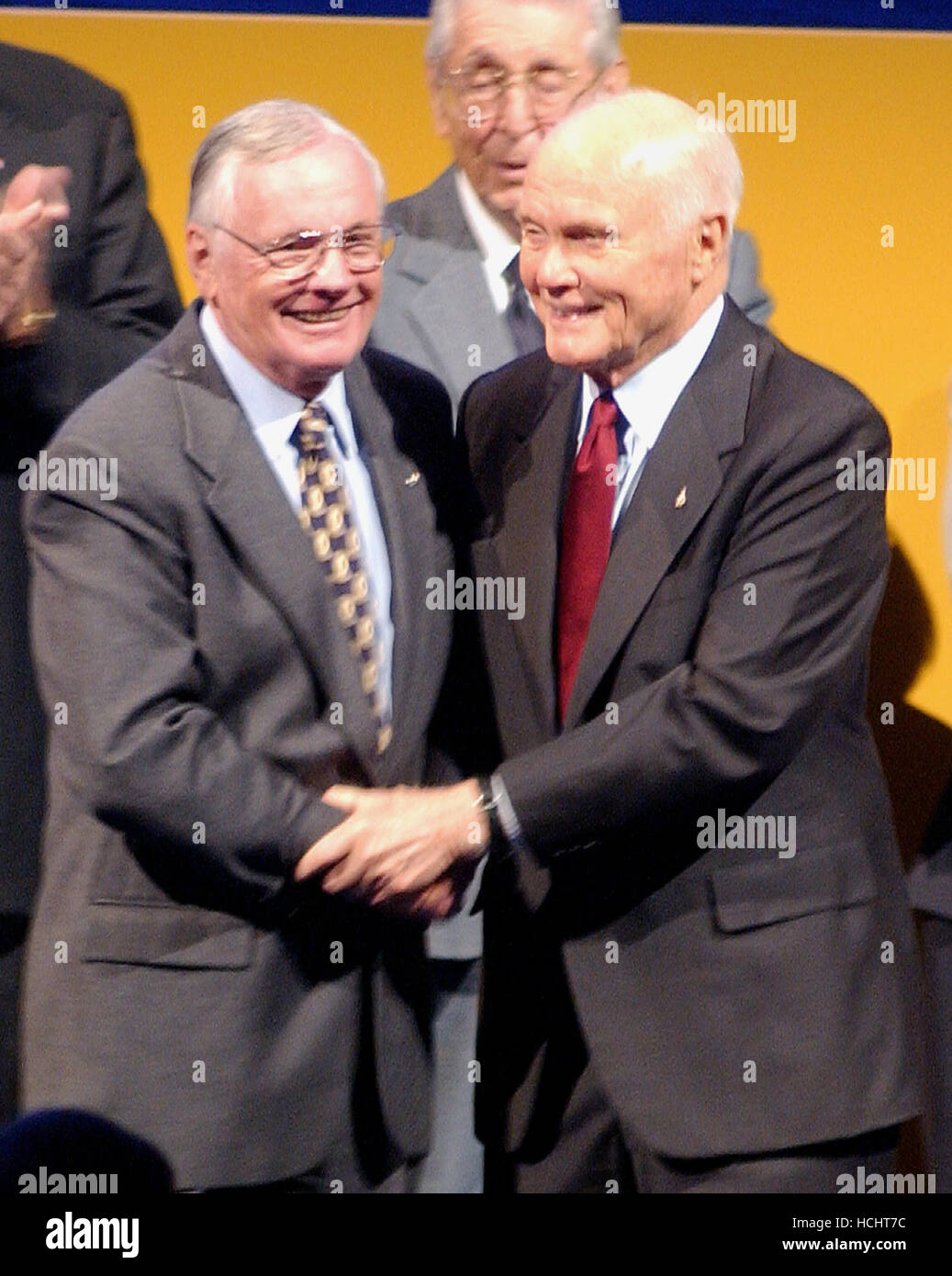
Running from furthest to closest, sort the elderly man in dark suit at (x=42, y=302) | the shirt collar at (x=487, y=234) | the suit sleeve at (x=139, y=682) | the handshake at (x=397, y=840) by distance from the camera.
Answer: the shirt collar at (x=487, y=234) → the elderly man in dark suit at (x=42, y=302) → the handshake at (x=397, y=840) → the suit sleeve at (x=139, y=682)

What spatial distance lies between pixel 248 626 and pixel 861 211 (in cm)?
109

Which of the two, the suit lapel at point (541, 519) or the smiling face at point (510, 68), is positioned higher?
the smiling face at point (510, 68)

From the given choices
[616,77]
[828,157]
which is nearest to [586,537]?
[616,77]

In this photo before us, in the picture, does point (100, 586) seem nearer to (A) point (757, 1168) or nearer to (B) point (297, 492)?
(B) point (297, 492)

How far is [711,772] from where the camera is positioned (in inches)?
85.0

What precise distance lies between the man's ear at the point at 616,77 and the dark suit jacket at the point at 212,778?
48 centimetres

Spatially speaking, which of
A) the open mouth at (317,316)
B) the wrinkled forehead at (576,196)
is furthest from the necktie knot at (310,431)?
the wrinkled forehead at (576,196)

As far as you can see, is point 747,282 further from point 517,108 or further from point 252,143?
point 252,143

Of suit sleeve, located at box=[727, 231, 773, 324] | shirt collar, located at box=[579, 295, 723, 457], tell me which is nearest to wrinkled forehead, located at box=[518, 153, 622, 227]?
shirt collar, located at box=[579, 295, 723, 457]

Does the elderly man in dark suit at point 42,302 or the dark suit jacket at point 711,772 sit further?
the elderly man in dark suit at point 42,302

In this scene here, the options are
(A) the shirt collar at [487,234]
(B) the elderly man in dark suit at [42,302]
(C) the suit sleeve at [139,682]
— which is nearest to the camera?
(C) the suit sleeve at [139,682]

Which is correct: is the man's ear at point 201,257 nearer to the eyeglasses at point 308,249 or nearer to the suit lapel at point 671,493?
the eyeglasses at point 308,249

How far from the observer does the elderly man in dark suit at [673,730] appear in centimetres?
215

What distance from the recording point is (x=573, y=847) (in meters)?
2.25
